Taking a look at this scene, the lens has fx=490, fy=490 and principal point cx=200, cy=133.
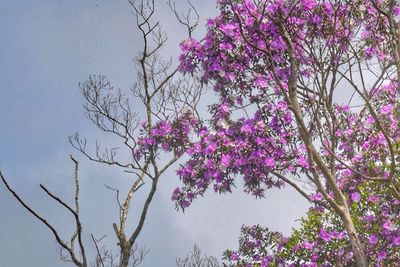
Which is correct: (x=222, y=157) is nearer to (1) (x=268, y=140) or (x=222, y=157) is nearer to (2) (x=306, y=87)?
(1) (x=268, y=140)

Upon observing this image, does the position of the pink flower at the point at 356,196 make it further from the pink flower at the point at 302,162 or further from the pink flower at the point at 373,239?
the pink flower at the point at 302,162

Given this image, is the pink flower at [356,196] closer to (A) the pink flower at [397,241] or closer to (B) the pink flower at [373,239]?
(B) the pink flower at [373,239]

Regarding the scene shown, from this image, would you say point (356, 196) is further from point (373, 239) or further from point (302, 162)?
point (302, 162)

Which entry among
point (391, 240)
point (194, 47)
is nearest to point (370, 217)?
point (391, 240)

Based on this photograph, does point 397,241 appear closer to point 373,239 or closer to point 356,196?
point 373,239

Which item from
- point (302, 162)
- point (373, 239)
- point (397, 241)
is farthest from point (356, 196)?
point (302, 162)

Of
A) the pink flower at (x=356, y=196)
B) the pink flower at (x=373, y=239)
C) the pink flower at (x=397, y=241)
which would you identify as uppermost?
the pink flower at (x=356, y=196)

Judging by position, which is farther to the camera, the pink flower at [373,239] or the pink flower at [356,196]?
the pink flower at [356,196]

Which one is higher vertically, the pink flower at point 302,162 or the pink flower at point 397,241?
the pink flower at point 302,162

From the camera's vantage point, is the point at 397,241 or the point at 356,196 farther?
the point at 356,196

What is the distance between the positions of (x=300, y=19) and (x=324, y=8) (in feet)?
1.51

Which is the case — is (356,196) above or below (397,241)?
above

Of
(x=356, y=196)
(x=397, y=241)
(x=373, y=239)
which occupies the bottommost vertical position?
(x=397, y=241)

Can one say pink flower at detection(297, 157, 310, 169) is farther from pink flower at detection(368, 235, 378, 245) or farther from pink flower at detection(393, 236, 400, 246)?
pink flower at detection(393, 236, 400, 246)
